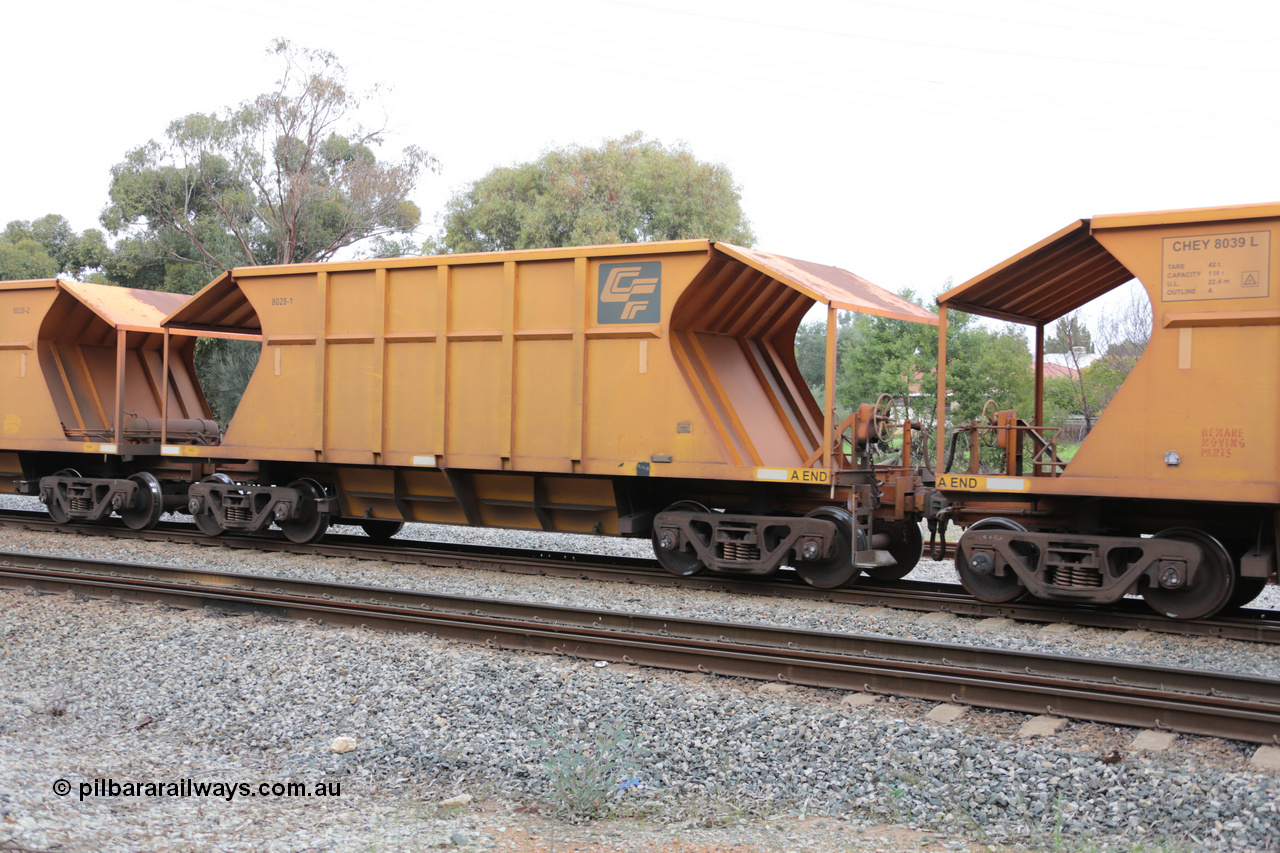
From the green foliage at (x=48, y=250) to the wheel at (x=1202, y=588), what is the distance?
136 ft

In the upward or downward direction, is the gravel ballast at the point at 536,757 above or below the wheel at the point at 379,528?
below

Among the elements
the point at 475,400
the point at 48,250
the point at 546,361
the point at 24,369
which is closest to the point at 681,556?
the point at 546,361

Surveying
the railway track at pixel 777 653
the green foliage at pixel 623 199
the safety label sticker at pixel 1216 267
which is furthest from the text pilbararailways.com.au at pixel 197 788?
the green foliage at pixel 623 199

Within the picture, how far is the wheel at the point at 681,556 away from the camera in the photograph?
10141 mm

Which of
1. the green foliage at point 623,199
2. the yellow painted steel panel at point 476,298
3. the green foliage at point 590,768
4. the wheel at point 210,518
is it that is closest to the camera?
the green foliage at point 590,768

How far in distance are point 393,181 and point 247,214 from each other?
17.4 feet

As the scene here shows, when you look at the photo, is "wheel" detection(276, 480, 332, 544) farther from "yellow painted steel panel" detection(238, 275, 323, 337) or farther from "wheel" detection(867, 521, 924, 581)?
"wheel" detection(867, 521, 924, 581)

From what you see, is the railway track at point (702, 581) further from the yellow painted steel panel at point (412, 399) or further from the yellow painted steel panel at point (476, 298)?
the yellow painted steel panel at point (476, 298)

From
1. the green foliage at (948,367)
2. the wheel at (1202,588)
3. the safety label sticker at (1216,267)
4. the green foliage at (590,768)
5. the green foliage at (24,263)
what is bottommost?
the green foliage at (590,768)

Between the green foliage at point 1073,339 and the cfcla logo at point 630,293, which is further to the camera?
the green foliage at point 1073,339

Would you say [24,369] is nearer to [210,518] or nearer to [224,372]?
[210,518]

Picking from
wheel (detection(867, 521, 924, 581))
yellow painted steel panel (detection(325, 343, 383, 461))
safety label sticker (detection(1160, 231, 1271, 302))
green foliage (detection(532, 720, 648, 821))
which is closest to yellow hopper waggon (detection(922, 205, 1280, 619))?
safety label sticker (detection(1160, 231, 1271, 302))

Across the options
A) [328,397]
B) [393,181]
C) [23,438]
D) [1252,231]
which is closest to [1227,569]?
[1252,231]

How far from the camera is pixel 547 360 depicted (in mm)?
10609
